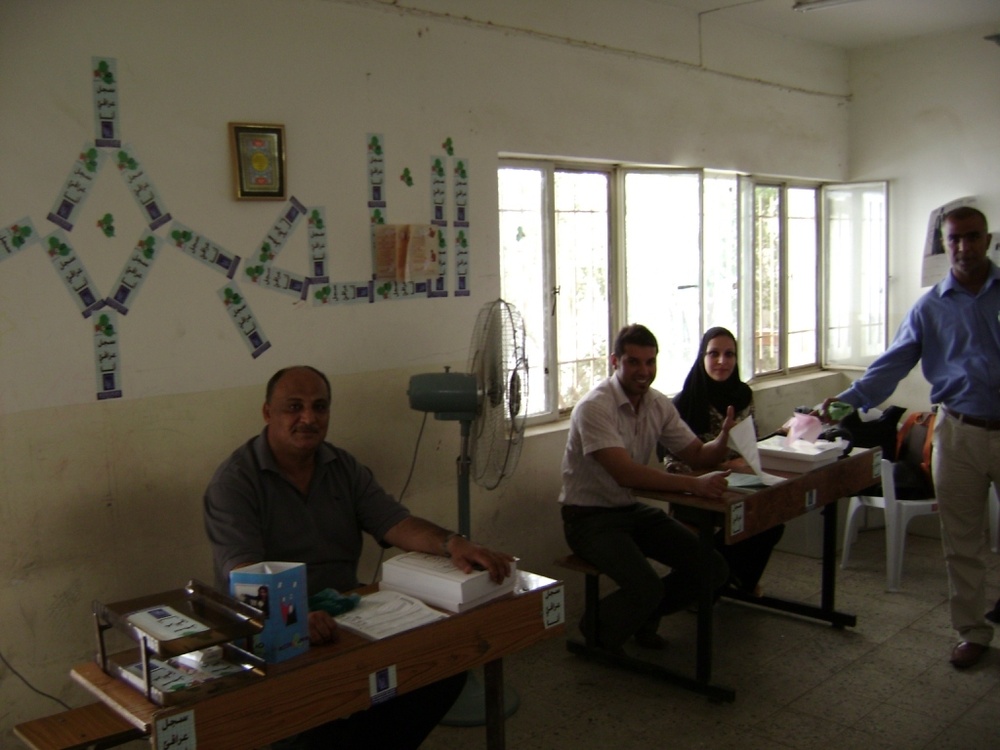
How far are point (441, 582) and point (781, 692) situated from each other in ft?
5.71

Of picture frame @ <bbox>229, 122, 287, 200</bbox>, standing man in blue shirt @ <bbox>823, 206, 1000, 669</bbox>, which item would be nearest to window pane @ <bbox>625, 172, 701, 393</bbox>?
standing man in blue shirt @ <bbox>823, 206, 1000, 669</bbox>

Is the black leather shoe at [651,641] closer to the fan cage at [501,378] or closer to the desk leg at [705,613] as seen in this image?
the desk leg at [705,613]

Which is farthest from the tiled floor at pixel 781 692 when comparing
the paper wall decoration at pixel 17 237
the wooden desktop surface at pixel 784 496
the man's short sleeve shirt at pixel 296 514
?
the paper wall decoration at pixel 17 237

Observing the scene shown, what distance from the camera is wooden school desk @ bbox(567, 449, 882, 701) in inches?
126

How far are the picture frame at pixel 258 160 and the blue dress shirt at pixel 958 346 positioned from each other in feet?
7.84

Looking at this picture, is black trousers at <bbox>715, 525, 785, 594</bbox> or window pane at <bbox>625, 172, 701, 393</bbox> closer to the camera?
black trousers at <bbox>715, 525, 785, 594</bbox>

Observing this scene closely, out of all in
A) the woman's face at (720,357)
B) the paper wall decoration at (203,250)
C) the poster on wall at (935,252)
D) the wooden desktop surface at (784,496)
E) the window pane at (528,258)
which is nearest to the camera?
the paper wall decoration at (203,250)

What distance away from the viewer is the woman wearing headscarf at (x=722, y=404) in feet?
13.1

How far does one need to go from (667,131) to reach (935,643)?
2421mm

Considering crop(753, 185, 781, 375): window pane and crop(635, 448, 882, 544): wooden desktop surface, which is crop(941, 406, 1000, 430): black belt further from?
crop(753, 185, 781, 375): window pane

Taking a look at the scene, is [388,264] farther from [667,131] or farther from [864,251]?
[864,251]

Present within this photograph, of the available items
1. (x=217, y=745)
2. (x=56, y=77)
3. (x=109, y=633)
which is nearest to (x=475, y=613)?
(x=217, y=745)

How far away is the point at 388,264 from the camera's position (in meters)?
3.26

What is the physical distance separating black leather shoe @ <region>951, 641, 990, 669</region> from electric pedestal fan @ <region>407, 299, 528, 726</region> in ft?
5.75
